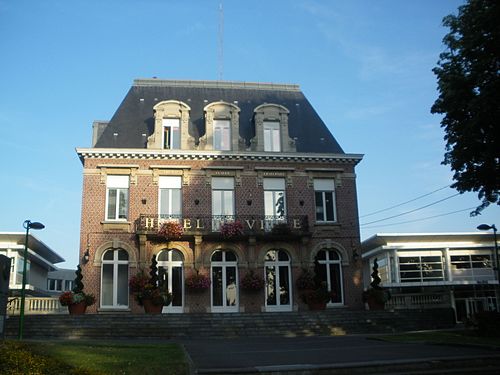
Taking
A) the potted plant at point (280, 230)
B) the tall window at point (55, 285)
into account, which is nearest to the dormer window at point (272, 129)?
the potted plant at point (280, 230)

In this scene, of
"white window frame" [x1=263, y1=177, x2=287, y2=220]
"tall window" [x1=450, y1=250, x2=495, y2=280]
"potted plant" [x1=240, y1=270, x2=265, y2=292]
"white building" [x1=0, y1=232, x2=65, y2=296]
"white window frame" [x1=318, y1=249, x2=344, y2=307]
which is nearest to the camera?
"potted plant" [x1=240, y1=270, x2=265, y2=292]

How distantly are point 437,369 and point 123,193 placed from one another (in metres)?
19.9

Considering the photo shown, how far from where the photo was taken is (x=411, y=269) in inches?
1570

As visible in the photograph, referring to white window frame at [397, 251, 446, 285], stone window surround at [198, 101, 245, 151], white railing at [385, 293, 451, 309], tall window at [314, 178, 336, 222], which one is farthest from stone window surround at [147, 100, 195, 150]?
white window frame at [397, 251, 446, 285]

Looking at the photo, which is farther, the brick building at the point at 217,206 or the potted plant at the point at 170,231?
the brick building at the point at 217,206

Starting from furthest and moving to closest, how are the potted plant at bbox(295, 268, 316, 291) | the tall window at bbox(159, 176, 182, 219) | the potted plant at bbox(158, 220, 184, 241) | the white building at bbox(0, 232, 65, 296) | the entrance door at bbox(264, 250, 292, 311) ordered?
the white building at bbox(0, 232, 65, 296)
the tall window at bbox(159, 176, 182, 219)
the entrance door at bbox(264, 250, 292, 311)
the potted plant at bbox(295, 268, 316, 291)
the potted plant at bbox(158, 220, 184, 241)

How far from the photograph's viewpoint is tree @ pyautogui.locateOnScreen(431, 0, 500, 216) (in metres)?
17.3

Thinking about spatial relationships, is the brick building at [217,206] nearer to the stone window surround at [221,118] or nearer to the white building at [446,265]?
the stone window surround at [221,118]

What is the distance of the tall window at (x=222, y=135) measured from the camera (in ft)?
96.8

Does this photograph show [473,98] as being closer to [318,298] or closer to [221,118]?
[318,298]

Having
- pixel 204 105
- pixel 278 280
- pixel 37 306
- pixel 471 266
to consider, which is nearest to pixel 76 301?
pixel 37 306

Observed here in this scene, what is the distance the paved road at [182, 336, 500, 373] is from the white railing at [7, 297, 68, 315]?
37.7ft

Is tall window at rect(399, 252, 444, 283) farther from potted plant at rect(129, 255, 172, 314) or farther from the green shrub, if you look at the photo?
potted plant at rect(129, 255, 172, 314)

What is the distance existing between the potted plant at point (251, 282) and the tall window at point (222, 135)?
7030 mm
